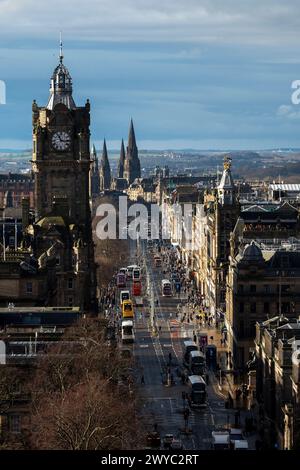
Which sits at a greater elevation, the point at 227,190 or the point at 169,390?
the point at 227,190

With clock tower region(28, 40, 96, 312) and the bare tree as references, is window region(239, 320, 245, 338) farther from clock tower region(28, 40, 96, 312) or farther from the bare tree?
the bare tree

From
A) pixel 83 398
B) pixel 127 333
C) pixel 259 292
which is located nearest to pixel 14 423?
pixel 83 398

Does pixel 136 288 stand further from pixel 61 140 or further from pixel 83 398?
pixel 83 398

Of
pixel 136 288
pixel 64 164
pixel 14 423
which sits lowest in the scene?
pixel 14 423

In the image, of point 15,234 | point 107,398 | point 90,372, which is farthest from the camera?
point 15,234

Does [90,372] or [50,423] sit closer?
[50,423]

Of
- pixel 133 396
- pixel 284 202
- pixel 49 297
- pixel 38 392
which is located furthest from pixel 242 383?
pixel 284 202
